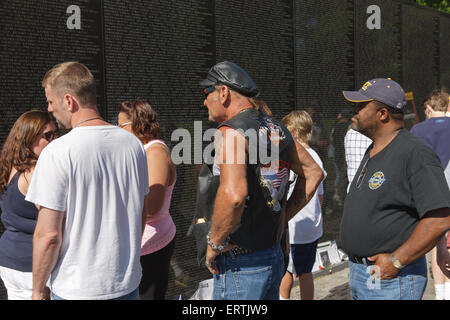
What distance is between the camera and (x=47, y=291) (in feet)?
7.77

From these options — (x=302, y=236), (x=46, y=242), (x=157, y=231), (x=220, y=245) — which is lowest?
(x=302, y=236)

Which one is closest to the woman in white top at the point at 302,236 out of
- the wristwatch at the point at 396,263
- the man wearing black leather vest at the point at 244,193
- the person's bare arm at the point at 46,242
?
the man wearing black leather vest at the point at 244,193

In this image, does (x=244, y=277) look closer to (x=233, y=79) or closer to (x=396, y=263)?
(x=396, y=263)

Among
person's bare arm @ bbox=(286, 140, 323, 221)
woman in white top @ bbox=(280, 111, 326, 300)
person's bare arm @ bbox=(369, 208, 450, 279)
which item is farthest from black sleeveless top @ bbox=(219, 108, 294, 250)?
woman in white top @ bbox=(280, 111, 326, 300)

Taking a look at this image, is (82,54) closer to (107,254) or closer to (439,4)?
(107,254)

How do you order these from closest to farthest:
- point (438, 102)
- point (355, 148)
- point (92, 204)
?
point (92, 204) → point (438, 102) → point (355, 148)

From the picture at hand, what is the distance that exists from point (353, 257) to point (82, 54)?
2782 mm

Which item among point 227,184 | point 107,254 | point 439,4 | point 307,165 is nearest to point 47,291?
point 107,254

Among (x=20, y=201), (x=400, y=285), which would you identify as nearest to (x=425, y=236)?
(x=400, y=285)

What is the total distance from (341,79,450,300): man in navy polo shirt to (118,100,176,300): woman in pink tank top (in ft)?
4.21

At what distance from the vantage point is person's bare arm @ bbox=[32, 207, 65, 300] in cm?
221

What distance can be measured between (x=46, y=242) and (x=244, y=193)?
0.96 m

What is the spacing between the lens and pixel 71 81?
2.37 m

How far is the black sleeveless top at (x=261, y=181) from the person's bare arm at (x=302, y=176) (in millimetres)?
249
